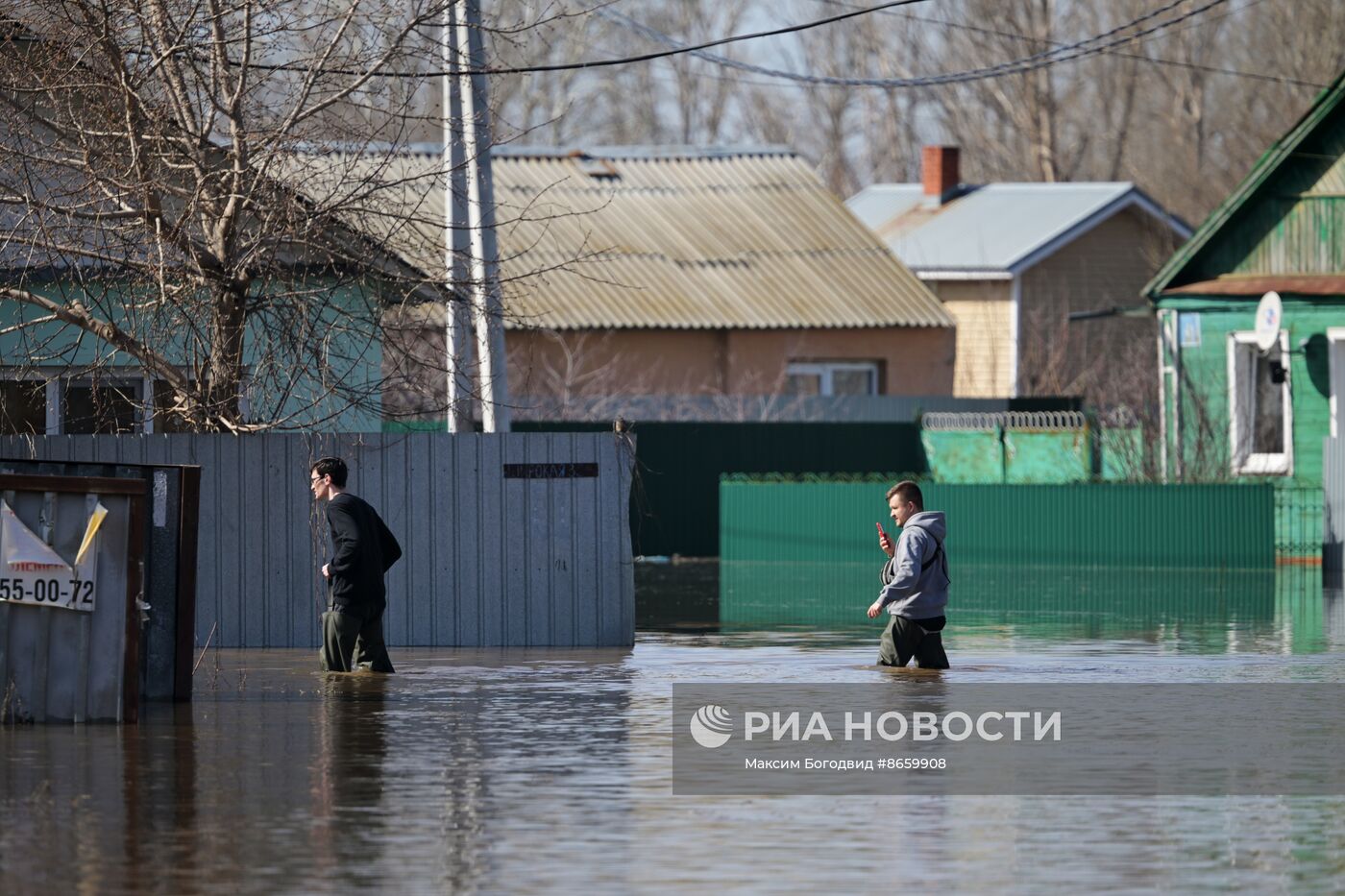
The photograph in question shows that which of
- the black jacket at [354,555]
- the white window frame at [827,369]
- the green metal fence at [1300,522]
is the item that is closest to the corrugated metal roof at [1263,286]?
the green metal fence at [1300,522]

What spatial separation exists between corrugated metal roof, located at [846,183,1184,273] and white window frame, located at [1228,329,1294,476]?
15126 millimetres

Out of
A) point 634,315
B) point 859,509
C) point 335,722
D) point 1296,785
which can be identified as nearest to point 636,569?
point 859,509

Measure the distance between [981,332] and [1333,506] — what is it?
65.6 feet

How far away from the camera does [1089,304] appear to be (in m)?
→ 47.1

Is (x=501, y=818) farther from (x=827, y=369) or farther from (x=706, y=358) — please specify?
(x=827, y=369)

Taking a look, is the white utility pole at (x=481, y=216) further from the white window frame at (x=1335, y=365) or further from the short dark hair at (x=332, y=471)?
the white window frame at (x=1335, y=365)

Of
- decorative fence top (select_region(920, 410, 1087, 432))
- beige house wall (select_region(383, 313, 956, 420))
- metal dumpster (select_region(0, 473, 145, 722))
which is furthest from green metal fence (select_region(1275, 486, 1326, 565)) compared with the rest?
metal dumpster (select_region(0, 473, 145, 722))

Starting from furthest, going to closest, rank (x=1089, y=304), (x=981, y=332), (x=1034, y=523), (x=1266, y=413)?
(x=1089, y=304) → (x=981, y=332) → (x=1266, y=413) → (x=1034, y=523)

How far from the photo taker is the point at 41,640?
1245cm

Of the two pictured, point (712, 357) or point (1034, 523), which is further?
point (712, 357)

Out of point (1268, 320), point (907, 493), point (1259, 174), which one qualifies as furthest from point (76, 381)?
point (1259, 174)

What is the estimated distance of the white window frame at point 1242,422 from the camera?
95.9 feet

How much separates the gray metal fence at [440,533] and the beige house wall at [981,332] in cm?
2874

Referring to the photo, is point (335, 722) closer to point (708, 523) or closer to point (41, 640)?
point (41, 640)
